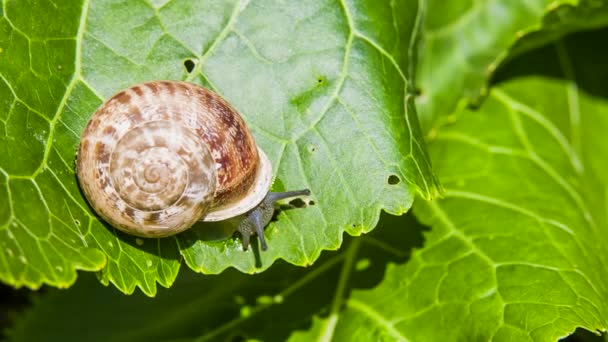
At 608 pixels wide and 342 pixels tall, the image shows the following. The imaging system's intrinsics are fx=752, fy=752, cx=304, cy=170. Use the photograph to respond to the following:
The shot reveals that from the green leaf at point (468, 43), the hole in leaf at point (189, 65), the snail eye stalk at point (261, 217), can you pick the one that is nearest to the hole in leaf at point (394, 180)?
the snail eye stalk at point (261, 217)

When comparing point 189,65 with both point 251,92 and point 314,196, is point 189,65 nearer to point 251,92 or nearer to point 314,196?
point 251,92

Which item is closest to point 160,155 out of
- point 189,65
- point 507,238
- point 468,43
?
point 189,65

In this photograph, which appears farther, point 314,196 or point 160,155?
point 314,196

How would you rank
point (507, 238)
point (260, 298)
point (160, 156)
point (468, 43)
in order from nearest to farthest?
point (160, 156) < point (507, 238) < point (260, 298) < point (468, 43)

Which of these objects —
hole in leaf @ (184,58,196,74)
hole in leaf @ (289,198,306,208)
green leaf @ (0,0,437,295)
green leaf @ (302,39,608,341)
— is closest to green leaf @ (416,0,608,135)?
green leaf @ (302,39,608,341)

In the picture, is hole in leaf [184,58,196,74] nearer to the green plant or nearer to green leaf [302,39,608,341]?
the green plant

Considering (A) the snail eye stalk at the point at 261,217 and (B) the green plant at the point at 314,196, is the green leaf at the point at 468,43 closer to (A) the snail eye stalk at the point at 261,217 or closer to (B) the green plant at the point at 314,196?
(B) the green plant at the point at 314,196

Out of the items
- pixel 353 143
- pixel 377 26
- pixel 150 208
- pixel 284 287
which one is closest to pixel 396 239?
pixel 284 287
